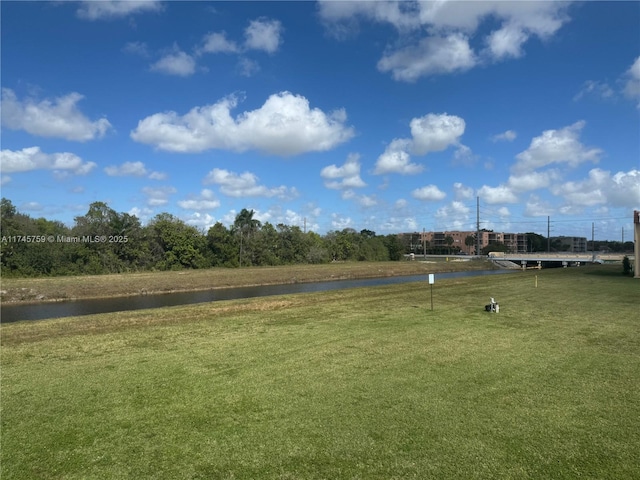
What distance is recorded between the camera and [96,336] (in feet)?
41.1

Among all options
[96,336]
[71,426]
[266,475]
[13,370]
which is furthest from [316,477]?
[96,336]

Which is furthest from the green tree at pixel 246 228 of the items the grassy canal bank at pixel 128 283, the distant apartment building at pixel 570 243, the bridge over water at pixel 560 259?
the distant apartment building at pixel 570 243

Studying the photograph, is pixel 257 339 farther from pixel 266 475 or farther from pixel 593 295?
pixel 593 295

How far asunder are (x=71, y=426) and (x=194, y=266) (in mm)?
62157

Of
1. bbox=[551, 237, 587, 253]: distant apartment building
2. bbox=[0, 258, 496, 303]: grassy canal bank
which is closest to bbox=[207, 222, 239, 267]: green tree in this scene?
bbox=[0, 258, 496, 303]: grassy canal bank

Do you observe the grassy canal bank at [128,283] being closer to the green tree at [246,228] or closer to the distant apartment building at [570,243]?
the green tree at [246,228]

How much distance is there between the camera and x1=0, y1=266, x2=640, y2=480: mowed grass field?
4.91 metres

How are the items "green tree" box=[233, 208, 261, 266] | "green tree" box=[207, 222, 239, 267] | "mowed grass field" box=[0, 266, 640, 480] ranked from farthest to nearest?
"green tree" box=[233, 208, 261, 266], "green tree" box=[207, 222, 239, 267], "mowed grass field" box=[0, 266, 640, 480]

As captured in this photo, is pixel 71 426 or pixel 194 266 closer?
pixel 71 426

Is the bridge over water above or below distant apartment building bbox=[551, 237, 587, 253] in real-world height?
below

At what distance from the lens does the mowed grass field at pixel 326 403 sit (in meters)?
4.91

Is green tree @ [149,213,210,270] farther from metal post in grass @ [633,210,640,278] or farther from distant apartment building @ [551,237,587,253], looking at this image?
distant apartment building @ [551,237,587,253]

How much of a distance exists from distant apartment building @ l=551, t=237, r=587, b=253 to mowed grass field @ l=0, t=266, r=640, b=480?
7684 inches

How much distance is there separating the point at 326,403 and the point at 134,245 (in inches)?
2426
